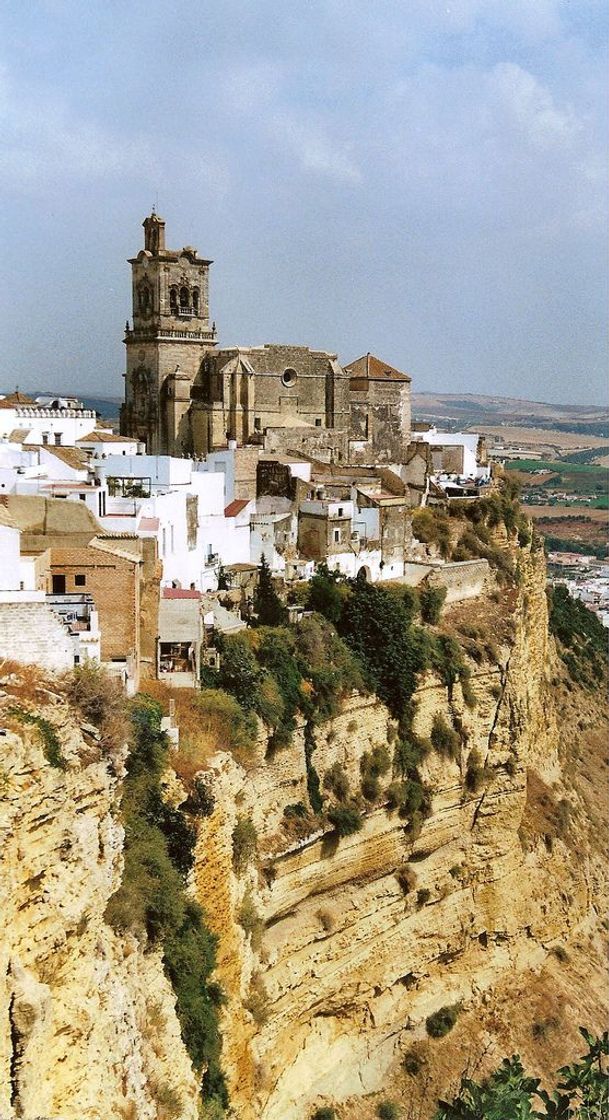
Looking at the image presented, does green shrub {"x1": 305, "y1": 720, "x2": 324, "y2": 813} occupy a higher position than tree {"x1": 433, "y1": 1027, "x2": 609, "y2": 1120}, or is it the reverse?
green shrub {"x1": 305, "y1": 720, "x2": 324, "y2": 813}

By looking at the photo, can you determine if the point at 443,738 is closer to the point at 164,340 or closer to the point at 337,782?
the point at 337,782

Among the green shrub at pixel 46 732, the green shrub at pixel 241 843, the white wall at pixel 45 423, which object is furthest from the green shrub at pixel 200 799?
the white wall at pixel 45 423

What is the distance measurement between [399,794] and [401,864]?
125 cm

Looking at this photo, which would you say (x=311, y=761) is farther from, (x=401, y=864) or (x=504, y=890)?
(x=504, y=890)

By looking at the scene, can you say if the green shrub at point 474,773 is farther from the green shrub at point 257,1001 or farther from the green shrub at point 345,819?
the green shrub at point 257,1001

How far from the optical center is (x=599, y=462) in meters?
85.0

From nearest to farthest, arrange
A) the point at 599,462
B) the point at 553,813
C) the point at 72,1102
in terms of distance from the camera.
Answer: the point at 72,1102 < the point at 553,813 < the point at 599,462

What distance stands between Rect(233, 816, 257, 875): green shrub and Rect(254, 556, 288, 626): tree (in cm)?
482

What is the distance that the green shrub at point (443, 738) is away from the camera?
20.5 metres

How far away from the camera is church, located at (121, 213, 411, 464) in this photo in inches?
987

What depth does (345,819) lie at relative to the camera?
17516mm

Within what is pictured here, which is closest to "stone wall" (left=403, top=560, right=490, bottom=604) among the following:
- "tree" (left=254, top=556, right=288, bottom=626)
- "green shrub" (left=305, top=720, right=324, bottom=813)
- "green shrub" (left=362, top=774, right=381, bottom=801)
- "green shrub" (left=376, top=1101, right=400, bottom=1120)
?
"tree" (left=254, top=556, right=288, bottom=626)

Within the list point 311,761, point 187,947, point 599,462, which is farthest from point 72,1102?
point 599,462

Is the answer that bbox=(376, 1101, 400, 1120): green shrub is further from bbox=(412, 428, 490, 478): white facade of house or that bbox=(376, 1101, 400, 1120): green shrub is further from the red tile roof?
bbox=(412, 428, 490, 478): white facade of house
